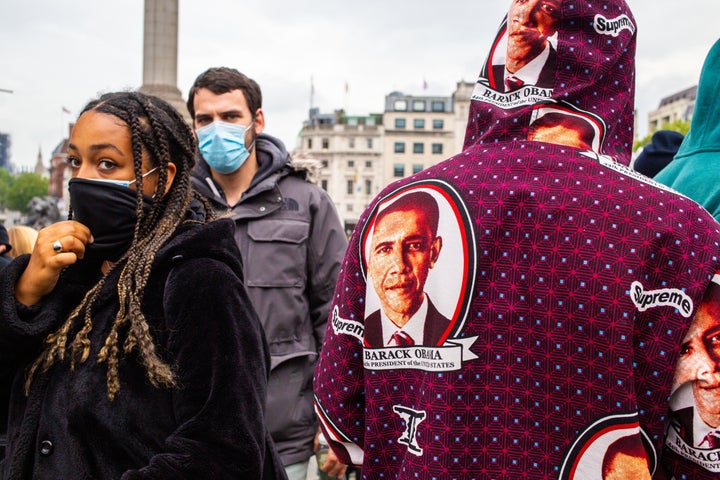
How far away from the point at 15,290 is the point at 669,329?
202 centimetres

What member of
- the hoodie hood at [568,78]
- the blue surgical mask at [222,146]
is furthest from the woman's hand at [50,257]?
the blue surgical mask at [222,146]

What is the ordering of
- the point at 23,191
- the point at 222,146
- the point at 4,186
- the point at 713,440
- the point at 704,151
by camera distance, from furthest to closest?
the point at 4,186, the point at 23,191, the point at 222,146, the point at 704,151, the point at 713,440

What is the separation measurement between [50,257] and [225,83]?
256cm

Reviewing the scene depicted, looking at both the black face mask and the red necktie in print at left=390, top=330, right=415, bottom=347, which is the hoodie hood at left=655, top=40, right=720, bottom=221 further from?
the black face mask

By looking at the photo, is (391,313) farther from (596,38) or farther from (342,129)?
(342,129)

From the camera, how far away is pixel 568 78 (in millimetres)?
2008

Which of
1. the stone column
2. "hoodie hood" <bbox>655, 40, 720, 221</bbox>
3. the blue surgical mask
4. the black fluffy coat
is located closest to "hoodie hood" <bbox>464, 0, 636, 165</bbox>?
the black fluffy coat

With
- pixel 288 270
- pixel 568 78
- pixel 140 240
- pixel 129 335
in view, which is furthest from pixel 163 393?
pixel 288 270

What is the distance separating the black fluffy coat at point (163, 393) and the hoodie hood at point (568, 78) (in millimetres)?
982

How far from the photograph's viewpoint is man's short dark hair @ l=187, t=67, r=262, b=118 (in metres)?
4.69

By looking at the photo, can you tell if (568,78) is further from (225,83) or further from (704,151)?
(225,83)

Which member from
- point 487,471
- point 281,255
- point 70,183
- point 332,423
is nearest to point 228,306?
point 332,423

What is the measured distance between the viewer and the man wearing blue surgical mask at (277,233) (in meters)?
4.21

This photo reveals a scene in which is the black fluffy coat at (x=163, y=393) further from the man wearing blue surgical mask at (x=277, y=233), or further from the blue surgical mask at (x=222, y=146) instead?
the blue surgical mask at (x=222, y=146)
